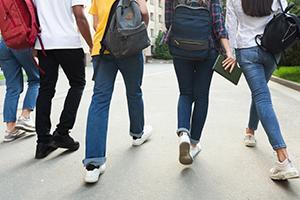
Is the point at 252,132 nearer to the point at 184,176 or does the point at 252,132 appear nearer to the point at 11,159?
the point at 184,176

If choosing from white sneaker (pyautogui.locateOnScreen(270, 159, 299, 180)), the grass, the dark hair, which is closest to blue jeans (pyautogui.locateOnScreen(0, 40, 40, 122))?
the dark hair

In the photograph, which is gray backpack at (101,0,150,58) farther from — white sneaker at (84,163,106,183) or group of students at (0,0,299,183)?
white sneaker at (84,163,106,183)

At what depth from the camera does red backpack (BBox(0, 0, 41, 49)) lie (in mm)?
3615

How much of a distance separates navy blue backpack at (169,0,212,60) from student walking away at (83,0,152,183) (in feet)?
0.94

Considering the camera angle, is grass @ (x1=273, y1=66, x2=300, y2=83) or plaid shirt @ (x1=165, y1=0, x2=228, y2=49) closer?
plaid shirt @ (x1=165, y1=0, x2=228, y2=49)

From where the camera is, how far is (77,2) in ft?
11.3

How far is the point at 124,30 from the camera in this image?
9.84 feet

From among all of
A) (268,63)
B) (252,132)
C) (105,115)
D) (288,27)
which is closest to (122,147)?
(105,115)

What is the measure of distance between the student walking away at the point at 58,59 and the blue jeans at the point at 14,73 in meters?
0.72

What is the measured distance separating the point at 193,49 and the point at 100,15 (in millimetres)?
807

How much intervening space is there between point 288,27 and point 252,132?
4.85ft

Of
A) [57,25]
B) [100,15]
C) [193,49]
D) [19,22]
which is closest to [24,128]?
[19,22]

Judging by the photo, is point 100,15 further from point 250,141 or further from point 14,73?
point 250,141

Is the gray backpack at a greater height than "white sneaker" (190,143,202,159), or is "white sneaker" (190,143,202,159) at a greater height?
the gray backpack
